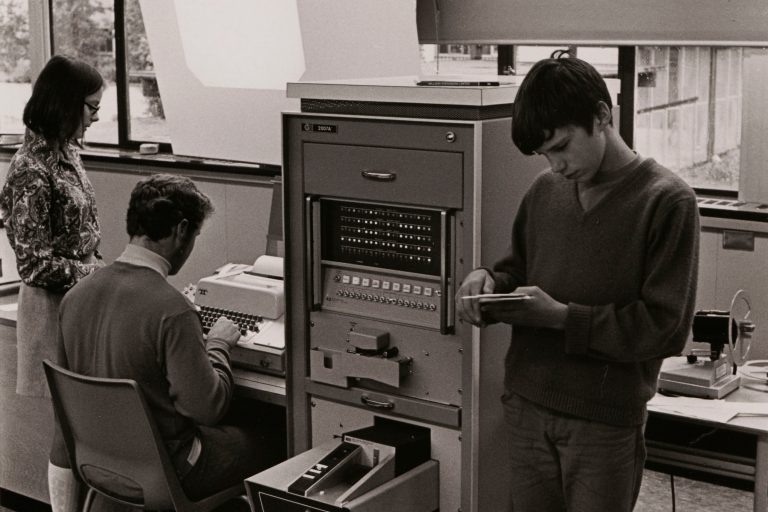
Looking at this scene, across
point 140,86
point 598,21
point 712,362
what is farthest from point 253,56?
point 712,362

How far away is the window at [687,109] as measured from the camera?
12.9ft

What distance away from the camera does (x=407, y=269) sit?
2598mm

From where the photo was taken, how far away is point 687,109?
4.03 meters

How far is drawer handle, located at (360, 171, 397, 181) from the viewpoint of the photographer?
8.36ft

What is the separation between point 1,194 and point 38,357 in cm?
52

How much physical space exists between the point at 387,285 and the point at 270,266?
0.76 meters

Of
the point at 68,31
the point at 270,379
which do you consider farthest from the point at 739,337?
the point at 68,31

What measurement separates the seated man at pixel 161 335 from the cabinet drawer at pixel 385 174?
34 cm

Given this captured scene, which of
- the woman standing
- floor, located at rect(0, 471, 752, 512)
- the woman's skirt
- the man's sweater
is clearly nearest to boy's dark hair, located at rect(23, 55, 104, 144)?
the woman standing

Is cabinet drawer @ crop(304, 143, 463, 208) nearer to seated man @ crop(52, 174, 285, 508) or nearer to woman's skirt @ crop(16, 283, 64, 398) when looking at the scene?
seated man @ crop(52, 174, 285, 508)

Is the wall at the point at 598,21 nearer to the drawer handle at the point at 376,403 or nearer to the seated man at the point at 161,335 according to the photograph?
the seated man at the point at 161,335

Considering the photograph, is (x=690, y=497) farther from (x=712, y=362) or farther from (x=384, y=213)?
(x=384, y=213)

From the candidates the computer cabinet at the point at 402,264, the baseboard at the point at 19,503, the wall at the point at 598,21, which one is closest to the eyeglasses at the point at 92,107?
the computer cabinet at the point at 402,264

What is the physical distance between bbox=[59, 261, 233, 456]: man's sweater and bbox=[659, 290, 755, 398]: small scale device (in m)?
1.18
